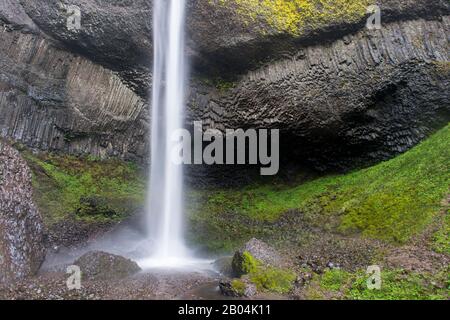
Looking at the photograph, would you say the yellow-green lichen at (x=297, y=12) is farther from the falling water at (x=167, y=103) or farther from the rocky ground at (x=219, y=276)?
the rocky ground at (x=219, y=276)

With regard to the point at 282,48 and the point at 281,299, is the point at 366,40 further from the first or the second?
the point at 281,299

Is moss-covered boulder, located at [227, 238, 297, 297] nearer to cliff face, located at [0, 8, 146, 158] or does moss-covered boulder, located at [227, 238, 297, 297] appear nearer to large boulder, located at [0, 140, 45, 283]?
large boulder, located at [0, 140, 45, 283]

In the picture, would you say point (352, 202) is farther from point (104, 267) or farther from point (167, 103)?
point (104, 267)

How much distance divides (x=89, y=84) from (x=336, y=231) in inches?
396

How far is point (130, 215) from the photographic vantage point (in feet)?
46.9

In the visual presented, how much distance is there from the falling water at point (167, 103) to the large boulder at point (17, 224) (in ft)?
15.3

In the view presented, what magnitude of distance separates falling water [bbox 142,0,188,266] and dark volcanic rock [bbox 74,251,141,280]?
4943mm

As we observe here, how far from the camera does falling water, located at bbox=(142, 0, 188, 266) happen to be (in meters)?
15.0

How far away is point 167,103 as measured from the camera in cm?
1567

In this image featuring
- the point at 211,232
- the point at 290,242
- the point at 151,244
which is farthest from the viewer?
the point at 211,232

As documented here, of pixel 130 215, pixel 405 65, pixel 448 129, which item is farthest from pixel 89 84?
pixel 448 129

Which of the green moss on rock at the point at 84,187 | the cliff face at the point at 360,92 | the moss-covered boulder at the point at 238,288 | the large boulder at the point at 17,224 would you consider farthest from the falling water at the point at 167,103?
the moss-covered boulder at the point at 238,288

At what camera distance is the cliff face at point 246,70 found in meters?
14.5

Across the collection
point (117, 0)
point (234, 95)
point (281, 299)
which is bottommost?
point (281, 299)
